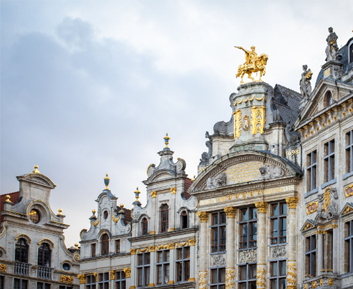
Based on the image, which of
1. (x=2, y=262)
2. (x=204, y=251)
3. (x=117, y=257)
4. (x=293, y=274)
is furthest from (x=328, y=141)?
(x=2, y=262)

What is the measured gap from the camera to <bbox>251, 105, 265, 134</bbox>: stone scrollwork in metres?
43.7

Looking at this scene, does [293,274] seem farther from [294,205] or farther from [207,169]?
[207,169]

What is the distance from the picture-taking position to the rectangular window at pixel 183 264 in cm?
4456

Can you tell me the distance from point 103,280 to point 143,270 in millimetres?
3098

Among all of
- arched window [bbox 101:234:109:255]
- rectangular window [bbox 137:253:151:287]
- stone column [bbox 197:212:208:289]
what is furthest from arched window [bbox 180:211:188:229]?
arched window [bbox 101:234:109:255]

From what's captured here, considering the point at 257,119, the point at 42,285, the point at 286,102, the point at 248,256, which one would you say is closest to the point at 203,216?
the point at 248,256

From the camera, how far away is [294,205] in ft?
134

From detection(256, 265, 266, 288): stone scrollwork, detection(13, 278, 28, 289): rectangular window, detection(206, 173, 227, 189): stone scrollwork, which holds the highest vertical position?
detection(206, 173, 227, 189): stone scrollwork

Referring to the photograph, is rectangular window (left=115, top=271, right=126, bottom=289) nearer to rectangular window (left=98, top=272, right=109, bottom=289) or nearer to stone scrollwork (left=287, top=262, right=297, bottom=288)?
rectangular window (left=98, top=272, right=109, bottom=289)

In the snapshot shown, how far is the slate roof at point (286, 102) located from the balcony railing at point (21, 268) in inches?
694

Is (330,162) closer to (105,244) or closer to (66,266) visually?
(105,244)

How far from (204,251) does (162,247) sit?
3042 millimetres

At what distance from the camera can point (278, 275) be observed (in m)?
40.6

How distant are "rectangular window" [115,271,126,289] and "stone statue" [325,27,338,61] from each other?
16668 mm
